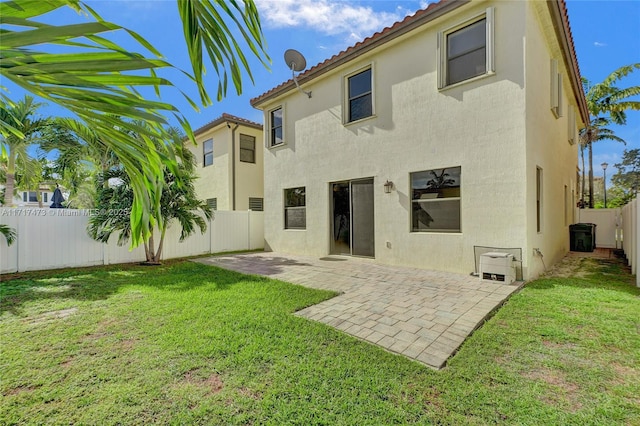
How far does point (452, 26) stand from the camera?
6934 mm

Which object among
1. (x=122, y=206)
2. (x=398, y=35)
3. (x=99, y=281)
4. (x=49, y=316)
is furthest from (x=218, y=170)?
(x=49, y=316)

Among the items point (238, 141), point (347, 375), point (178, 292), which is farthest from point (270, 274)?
point (238, 141)

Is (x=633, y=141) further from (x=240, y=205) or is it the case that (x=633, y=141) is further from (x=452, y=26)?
(x=240, y=205)

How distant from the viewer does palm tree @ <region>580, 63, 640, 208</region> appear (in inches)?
706

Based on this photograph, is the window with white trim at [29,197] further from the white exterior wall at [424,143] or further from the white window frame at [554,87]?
the white window frame at [554,87]

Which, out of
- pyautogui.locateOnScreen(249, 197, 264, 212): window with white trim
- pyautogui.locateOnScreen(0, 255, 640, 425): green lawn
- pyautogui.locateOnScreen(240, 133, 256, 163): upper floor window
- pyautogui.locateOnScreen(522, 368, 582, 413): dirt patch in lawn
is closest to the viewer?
pyautogui.locateOnScreen(0, 255, 640, 425): green lawn

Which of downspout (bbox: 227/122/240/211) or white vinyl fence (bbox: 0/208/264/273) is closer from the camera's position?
white vinyl fence (bbox: 0/208/264/273)

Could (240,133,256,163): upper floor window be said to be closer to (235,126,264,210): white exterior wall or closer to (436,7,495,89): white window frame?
(235,126,264,210): white exterior wall

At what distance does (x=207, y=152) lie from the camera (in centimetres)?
1598

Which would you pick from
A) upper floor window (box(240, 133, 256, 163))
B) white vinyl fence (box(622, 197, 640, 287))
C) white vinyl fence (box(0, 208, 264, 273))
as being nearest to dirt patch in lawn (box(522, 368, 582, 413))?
white vinyl fence (box(622, 197, 640, 287))

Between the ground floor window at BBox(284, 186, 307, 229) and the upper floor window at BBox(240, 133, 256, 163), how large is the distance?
15.5 feet

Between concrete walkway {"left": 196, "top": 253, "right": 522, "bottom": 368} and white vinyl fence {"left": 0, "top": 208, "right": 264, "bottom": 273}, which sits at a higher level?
white vinyl fence {"left": 0, "top": 208, "right": 264, "bottom": 273}

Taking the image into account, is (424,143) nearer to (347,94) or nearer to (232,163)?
(347,94)

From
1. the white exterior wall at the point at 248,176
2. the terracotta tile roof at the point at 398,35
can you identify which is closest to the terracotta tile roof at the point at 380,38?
the terracotta tile roof at the point at 398,35
